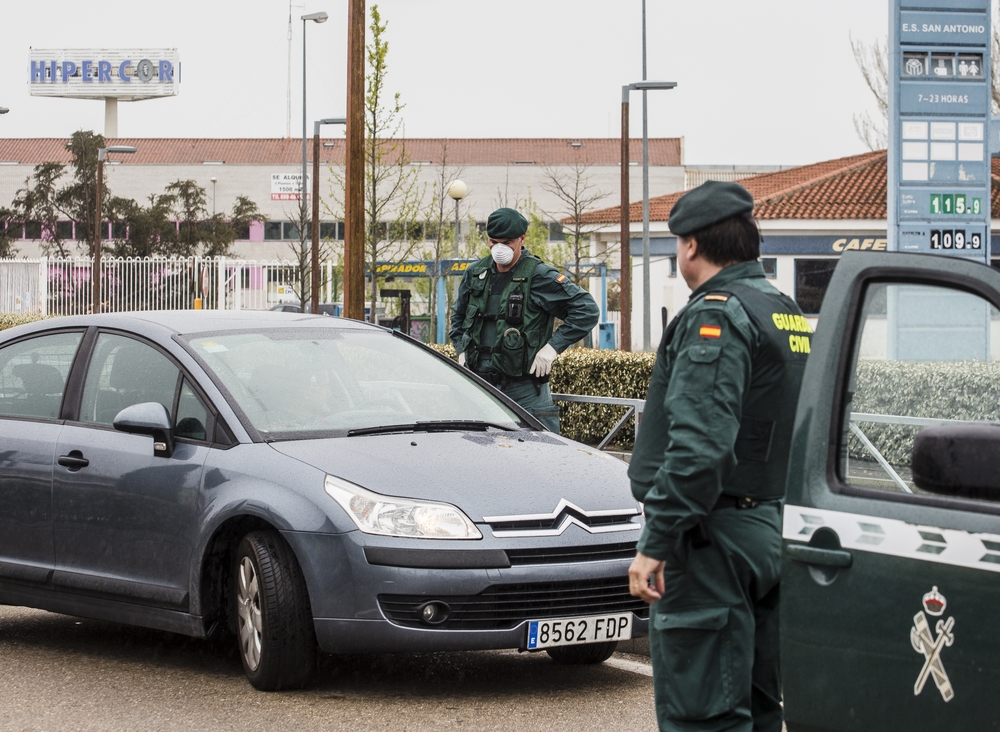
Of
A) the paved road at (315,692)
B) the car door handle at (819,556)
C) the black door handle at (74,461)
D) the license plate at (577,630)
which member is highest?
the car door handle at (819,556)

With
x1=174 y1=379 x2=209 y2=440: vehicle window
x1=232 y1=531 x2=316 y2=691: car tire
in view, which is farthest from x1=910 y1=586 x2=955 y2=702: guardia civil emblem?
x1=174 y1=379 x2=209 y2=440: vehicle window

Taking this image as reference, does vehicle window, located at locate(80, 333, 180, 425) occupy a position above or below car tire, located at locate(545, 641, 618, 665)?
above

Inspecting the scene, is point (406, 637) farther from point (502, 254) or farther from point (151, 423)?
point (502, 254)

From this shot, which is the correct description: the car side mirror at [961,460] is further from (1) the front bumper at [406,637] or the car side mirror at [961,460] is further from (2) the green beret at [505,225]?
(2) the green beret at [505,225]

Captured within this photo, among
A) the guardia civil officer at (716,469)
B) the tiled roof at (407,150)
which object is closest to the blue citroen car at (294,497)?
the guardia civil officer at (716,469)

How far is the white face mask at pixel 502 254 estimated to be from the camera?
329 inches

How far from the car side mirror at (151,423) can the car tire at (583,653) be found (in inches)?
71.5

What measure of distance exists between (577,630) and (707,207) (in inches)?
93.1

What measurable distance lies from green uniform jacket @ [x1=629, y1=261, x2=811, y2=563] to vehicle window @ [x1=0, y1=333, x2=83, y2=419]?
3906mm

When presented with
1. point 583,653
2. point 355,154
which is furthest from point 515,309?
point 355,154

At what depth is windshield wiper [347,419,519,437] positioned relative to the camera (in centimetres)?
616

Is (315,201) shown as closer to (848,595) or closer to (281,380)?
(281,380)

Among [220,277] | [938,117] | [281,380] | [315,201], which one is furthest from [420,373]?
[220,277]

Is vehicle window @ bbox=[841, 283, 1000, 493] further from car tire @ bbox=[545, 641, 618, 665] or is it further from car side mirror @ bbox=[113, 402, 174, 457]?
car side mirror @ bbox=[113, 402, 174, 457]
